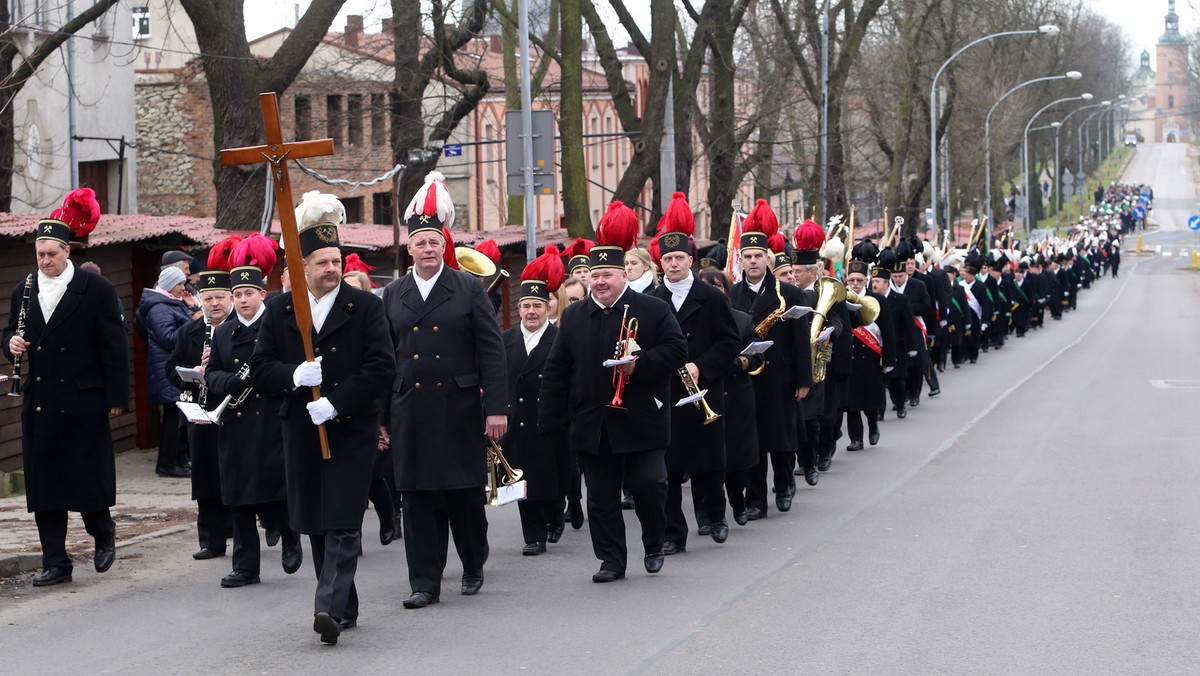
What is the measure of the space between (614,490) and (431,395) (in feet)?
4.11

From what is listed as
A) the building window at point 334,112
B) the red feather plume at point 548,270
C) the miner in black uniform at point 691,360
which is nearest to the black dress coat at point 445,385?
the miner in black uniform at point 691,360

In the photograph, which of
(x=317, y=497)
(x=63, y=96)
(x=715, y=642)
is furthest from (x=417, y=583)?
(x=63, y=96)

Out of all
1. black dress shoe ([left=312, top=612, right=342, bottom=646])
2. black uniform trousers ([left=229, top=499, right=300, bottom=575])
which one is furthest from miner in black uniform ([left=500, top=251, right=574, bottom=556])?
black dress shoe ([left=312, top=612, right=342, bottom=646])

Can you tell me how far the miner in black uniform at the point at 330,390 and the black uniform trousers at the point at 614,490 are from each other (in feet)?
5.23

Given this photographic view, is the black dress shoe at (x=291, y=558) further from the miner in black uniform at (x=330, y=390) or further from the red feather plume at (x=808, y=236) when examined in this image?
the red feather plume at (x=808, y=236)

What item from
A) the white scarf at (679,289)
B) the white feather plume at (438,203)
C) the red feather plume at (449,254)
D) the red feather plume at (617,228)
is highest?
the white feather plume at (438,203)

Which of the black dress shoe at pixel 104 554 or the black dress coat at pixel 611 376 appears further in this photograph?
the black dress shoe at pixel 104 554

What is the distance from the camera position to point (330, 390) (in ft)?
26.1

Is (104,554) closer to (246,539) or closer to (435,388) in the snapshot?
(246,539)

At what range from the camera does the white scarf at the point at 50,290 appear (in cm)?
946

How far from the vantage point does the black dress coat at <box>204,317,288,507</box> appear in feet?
31.1

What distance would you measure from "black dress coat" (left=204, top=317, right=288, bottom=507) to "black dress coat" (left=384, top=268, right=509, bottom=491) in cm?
106

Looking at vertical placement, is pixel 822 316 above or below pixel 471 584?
above

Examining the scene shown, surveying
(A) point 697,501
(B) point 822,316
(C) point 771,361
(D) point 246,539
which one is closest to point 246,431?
(D) point 246,539
